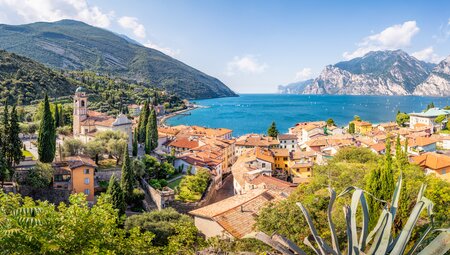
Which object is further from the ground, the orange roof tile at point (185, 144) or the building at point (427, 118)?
the building at point (427, 118)

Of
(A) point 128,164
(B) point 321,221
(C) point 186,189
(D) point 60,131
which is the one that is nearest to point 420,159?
(C) point 186,189

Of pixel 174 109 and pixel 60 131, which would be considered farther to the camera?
pixel 174 109

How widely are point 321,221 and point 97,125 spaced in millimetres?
36335

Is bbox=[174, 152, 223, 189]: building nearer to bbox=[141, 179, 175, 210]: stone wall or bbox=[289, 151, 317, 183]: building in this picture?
bbox=[141, 179, 175, 210]: stone wall

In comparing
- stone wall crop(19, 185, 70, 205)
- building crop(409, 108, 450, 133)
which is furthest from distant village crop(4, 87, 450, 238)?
building crop(409, 108, 450, 133)

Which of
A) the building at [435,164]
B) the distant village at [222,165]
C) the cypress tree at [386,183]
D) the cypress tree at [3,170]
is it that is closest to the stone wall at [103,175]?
the distant village at [222,165]

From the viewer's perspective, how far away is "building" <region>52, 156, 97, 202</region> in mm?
27828

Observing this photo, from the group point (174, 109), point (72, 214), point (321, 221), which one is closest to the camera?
point (72, 214)

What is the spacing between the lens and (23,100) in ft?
250

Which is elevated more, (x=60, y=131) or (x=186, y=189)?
(x=60, y=131)

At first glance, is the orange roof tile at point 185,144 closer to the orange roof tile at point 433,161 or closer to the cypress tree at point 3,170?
the orange roof tile at point 433,161

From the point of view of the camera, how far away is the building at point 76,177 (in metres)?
27.8

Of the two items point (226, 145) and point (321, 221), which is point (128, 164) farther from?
point (226, 145)

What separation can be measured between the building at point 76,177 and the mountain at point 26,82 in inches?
2190
